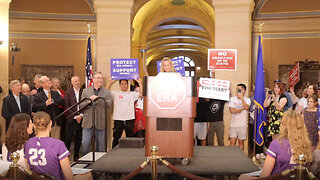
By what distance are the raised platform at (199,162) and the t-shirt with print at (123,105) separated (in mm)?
1005

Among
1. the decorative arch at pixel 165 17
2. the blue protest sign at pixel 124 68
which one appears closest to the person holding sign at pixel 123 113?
the blue protest sign at pixel 124 68

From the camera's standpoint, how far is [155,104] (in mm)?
4961

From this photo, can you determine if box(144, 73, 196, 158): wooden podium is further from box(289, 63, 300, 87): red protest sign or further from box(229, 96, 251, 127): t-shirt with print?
box(289, 63, 300, 87): red protest sign

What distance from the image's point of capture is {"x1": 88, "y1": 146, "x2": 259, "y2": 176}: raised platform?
5070 mm

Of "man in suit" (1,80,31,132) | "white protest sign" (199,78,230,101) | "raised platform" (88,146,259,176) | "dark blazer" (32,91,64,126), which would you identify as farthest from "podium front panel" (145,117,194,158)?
"man in suit" (1,80,31,132)

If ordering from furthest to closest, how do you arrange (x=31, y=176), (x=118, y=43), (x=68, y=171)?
(x=118, y=43) → (x=68, y=171) → (x=31, y=176)

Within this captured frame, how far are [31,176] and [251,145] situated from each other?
686cm

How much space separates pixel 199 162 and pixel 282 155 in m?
1.78

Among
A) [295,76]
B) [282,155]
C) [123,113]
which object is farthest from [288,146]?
[295,76]

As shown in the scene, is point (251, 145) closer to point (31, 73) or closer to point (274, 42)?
point (274, 42)

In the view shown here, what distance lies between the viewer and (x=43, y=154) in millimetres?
3895

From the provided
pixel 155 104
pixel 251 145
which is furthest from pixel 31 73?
pixel 155 104

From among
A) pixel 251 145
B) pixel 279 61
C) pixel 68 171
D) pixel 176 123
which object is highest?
pixel 279 61

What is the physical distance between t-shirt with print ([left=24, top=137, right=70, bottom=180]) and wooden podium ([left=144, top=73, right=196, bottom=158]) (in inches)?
54.9
